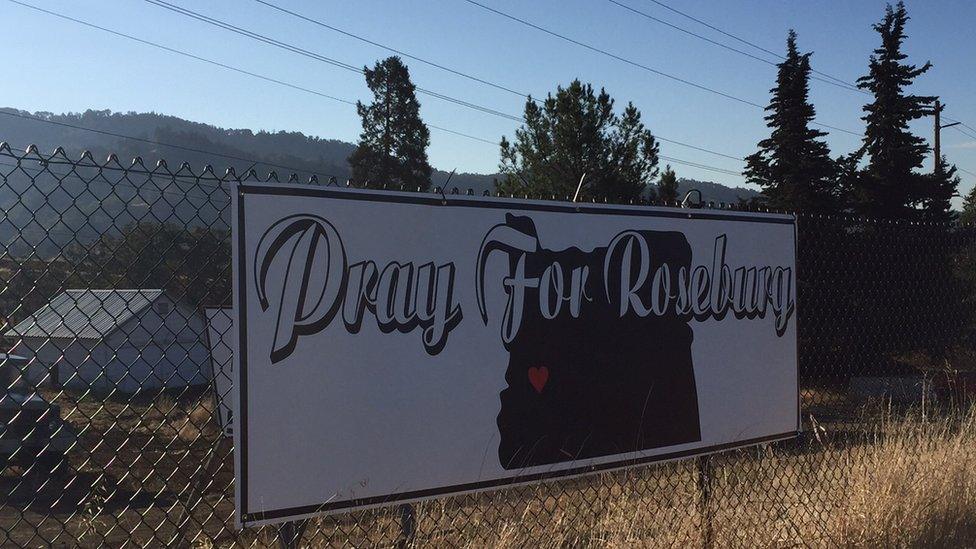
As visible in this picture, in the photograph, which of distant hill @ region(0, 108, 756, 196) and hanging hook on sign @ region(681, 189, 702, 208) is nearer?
hanging hook on sign @ region(681, 189, 702, 208)

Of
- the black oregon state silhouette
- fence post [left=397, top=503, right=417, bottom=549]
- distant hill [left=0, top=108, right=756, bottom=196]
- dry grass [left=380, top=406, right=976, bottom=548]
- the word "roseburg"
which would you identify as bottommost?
dry grass [left=380, top=406, right=976, bottom=548]

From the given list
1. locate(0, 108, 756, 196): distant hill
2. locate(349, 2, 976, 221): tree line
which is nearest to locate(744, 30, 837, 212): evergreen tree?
locate(349, 2, 976, 221): tree line

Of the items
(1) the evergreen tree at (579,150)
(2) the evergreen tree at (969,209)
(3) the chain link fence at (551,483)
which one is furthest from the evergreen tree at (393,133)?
(3) the chain link fence at (551,483)

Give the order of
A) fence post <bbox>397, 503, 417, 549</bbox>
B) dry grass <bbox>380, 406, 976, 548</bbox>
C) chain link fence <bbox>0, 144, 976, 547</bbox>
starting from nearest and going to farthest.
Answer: chain link fence <bbox>0, 144, 976, 547</bbox> < fence post <bbox>397, 503, 417, 549</bbox> < dry grass <bbox>380, 406, 976, 548</bbox>

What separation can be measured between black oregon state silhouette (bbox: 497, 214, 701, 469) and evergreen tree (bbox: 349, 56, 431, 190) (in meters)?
38.3

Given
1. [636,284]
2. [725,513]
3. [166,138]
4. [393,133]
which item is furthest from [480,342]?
[166,138]

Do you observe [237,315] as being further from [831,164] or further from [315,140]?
[315,140]

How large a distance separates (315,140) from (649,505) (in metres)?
164

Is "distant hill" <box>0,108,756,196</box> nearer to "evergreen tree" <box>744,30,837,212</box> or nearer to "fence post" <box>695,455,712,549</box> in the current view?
"evergreen tree" <box>744,30,837,212</box>

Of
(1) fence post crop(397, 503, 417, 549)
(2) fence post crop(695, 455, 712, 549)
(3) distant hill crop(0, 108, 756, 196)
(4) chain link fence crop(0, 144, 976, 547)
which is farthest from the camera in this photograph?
(3) distant hill crop(0, 108, 756, 196)

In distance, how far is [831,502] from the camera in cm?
506

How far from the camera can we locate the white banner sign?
288cm

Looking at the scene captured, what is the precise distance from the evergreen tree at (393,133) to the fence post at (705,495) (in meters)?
38.1

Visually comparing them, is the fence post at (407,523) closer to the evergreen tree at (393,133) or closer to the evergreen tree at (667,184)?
the evergreen tree at (667,184)
